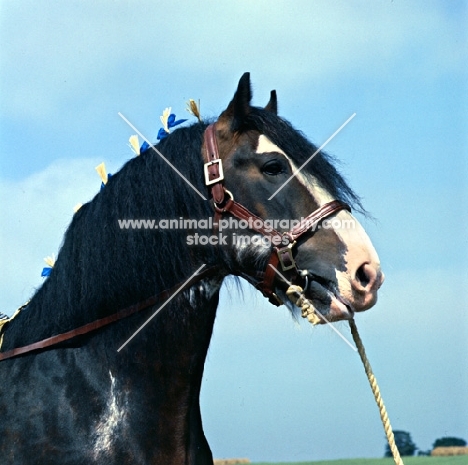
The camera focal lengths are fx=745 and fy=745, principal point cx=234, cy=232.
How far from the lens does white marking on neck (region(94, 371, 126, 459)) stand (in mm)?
4588

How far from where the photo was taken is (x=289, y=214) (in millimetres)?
4789

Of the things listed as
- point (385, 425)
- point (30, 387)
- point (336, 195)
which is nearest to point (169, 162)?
point (336, 195)

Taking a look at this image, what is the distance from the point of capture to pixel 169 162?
5.10 meters

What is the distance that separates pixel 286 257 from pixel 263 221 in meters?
0.28

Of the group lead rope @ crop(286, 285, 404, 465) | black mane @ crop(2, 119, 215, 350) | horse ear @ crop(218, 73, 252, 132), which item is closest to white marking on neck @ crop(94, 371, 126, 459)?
black mane @ crop(2, 119, 215, 350)

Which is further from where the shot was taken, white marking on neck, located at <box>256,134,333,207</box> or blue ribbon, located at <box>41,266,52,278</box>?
blue ribbon, located at <box>41,266,52,278</box>

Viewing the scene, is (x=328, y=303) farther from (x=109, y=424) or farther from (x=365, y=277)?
(x=109, y=424)

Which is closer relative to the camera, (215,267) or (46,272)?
(215,267)

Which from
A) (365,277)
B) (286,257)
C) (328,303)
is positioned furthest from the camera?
(286,257)

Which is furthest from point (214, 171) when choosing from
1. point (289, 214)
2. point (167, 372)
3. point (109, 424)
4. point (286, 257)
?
point (109, 424)

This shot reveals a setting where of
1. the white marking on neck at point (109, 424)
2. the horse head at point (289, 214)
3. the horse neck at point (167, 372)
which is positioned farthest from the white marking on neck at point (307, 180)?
the white marking on neck at point (109, 424)

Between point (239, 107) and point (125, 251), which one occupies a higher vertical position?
point (239, 107)

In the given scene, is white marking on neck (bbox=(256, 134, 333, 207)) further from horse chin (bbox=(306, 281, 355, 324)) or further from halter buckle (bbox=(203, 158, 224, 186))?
horse chin (bbox=(306, 281, 355, 324))

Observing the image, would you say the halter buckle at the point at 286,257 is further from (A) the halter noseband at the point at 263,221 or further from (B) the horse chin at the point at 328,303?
(B) the horse chin at the point at 328,303
